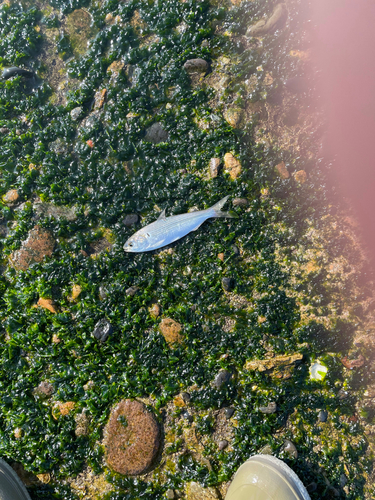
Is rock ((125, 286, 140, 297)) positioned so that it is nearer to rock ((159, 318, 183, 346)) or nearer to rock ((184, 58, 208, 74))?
rock ((159, 318, 183, 346))

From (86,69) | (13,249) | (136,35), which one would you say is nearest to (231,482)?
(13,249)

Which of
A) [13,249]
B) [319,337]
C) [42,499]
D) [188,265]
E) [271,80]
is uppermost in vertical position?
[271,80]

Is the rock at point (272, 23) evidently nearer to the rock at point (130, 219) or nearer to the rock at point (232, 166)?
the rock at point (232, 166)

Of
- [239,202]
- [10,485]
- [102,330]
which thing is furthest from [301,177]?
[10,485]

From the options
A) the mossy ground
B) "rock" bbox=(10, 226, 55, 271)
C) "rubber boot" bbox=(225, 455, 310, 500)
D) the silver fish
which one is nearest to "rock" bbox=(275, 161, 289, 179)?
the mossy ground

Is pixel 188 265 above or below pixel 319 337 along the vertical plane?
above

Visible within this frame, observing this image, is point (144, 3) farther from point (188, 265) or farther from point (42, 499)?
point (42, 499)
